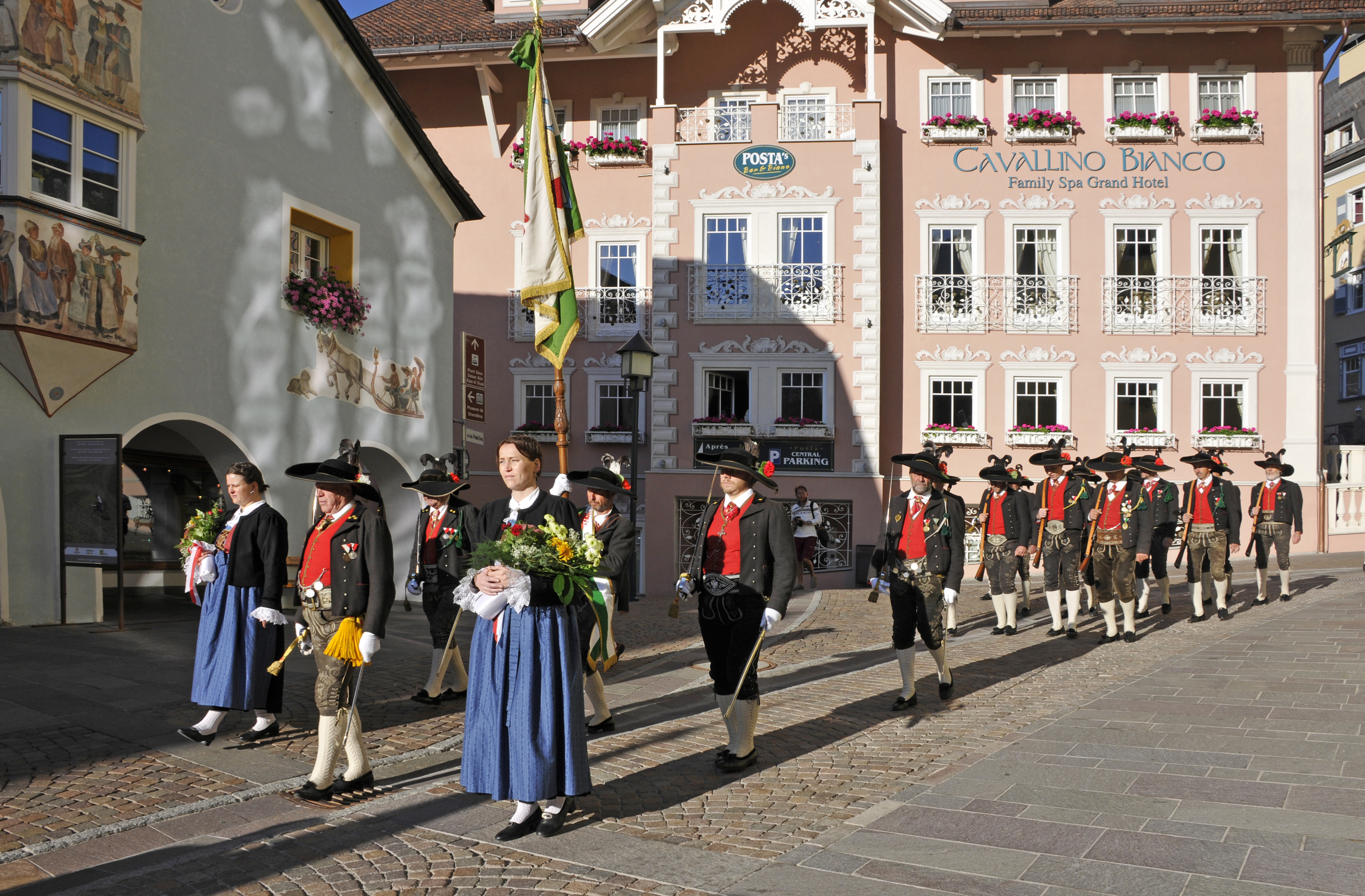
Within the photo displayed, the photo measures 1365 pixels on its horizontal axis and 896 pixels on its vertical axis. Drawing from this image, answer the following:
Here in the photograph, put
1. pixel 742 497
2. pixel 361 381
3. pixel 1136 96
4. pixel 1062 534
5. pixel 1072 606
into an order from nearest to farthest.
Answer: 1. pixel 742 497
2. pixel 1072 606
3. pixel 1062 534
4. pixel 361 381
5. pixel 1136 96

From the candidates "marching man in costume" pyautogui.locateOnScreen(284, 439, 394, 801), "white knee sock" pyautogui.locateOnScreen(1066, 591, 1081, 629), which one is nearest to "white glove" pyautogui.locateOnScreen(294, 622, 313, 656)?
"marching man in costume" pyautogui.locateOnScreen(284, 439, 394, 801)

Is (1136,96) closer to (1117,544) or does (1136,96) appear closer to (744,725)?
(1117,544)

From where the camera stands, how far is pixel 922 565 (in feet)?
30.0

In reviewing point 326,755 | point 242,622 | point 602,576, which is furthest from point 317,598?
point 602,576

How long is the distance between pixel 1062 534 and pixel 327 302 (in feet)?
34.1

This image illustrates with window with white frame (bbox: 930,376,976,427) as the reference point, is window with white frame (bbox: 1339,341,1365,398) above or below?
above

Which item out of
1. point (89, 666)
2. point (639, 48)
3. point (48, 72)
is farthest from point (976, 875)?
point (639, 48)

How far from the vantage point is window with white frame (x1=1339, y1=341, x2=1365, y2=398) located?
1476 inches

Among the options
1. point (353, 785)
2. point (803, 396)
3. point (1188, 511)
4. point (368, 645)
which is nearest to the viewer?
point (368, 645)

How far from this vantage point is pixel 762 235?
24.6 metres

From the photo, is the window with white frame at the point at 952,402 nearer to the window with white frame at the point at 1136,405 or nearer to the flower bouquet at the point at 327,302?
the window with white frame at the point at 1136,405

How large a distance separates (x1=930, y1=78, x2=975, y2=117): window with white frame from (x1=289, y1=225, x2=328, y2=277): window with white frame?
578 inches

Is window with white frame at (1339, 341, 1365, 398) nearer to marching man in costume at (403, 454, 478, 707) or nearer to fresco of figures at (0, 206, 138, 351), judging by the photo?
marching man in costume at (403, 454, 478, 707)

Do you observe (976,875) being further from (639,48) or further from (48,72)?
(639,48)
